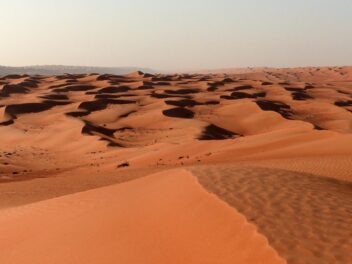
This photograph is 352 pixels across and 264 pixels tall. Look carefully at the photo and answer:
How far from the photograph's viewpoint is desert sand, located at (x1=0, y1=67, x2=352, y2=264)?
4875mm

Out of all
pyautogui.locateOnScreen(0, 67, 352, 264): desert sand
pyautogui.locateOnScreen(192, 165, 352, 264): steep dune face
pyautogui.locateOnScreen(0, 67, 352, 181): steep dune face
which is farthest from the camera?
pyautogui.locateOnScreen(0, 67, 352, 181): steep dune face

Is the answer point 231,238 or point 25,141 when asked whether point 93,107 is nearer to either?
point 25,141

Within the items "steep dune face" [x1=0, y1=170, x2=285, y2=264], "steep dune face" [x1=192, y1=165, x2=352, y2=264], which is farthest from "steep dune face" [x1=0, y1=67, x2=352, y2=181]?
"steep dune face" [x1=0, y1=170, x2=285, y2=264]

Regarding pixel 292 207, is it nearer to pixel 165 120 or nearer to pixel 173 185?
pixel 173 185

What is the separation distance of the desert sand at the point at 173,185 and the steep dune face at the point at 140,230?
2 cm

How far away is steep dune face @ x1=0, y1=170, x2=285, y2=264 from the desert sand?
0.02 metres

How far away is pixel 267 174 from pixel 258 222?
2.68 metres

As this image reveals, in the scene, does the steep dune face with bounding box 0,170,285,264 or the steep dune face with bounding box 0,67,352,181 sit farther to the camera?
the steep dune face with bounding box 0,67,352,181

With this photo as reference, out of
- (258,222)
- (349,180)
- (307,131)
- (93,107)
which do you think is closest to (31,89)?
(93,107)

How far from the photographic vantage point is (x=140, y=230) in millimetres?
5637

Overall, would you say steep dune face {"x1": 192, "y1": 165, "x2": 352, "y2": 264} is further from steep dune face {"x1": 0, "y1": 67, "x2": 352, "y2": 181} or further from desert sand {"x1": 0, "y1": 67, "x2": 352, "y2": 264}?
steep dune face {"x1": 0, "y1": 67, "x2": 352, "y2": 181}

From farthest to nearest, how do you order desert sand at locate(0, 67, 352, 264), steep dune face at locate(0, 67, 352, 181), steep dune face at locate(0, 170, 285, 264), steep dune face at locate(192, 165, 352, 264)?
steep dune face at locate(0, 67, 352, 181), desert sand at locate(0, 67, 352, 264), steep dune face at locate(0, 170, 285, 264), steep dune face at locate(192, 165, 352, 264)

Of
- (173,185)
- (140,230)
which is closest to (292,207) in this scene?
(140,230)

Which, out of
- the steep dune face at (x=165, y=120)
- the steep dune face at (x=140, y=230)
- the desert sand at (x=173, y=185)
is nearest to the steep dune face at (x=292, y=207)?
the desert sand at (x=173, y=185)
